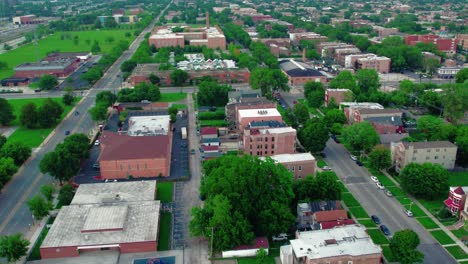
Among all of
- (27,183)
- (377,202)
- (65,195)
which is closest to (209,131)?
(65,195)

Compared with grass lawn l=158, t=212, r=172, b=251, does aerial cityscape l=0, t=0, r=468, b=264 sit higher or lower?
higher

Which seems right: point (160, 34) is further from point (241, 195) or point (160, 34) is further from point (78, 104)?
point (241, 195)

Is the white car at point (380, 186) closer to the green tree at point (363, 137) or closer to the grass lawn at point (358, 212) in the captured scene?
the grass lawn at point (358, 212)

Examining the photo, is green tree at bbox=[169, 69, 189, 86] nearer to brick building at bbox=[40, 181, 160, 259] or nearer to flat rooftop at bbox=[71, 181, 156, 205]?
flat rooftop at bbox=[71, 181, 156, 205]

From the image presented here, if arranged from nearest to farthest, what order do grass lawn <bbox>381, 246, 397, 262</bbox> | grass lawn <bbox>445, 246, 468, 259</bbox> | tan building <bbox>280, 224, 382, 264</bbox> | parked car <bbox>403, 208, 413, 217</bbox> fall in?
tan building <bbox>280, 224, 382, 264</bbox> < grass lawn <bbox>381, 246, 397, 262</bbox> < grass lawn <bbox>445, 246, 468, 259</bbox> < parked car <bbox>403, 208, 413, 217</bbox>

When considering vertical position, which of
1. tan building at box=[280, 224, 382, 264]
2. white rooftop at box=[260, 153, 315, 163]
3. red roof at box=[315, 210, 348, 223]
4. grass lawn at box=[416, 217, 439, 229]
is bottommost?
grass lawn at box=[416, 217, 439, 229]

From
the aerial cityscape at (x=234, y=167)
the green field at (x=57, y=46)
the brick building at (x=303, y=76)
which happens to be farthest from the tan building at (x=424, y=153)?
the green field at (x=57, y=46)

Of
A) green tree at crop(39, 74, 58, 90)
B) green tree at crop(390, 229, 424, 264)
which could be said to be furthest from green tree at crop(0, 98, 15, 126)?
green tree at crop(390, 229, 424, 264)

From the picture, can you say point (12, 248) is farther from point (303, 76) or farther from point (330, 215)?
point (303, 76)
